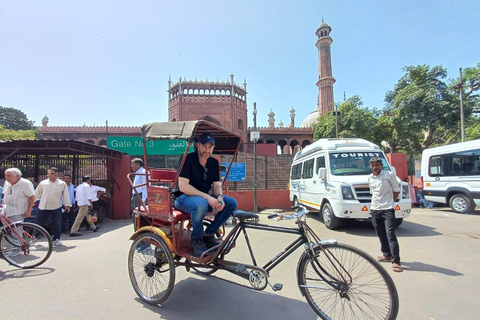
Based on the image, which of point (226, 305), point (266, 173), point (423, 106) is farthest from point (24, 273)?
point (423, 106)

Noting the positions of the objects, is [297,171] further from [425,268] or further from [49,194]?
[49,194]

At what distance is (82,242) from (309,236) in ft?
19.3

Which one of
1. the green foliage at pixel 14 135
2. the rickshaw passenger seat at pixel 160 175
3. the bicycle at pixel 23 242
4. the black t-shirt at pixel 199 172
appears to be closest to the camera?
the black t-shirt at pixel 199 172

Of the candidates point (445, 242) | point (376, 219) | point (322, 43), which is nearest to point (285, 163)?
point (445, 242)

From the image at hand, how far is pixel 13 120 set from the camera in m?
46.2

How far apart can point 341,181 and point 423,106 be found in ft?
54.6

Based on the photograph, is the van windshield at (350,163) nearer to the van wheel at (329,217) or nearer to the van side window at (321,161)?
the van side window at (321,161)

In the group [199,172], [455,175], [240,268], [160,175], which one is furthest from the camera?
[455,175]

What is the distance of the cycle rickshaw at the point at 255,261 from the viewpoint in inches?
95.9

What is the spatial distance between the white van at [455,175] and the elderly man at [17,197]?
12954mm

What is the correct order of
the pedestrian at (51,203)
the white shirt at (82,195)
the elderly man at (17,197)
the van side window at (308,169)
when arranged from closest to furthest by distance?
the elderly man at (17,197) < the pedestrian at (51,203) < the white shirt at (82,195) < the van side window at (308,169)

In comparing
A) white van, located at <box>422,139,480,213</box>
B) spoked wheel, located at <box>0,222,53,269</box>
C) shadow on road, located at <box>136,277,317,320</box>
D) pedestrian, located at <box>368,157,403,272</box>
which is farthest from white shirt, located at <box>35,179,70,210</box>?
white van, located at <box>422,139,480,213</box>

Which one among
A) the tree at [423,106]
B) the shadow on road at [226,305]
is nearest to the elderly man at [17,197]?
the shadow on road at [226,305]

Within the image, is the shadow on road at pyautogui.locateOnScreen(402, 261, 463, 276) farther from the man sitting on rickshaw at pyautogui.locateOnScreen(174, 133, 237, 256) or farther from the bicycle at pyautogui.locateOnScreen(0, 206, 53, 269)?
the bicycle at pyautogui.locateOnScreen(0, 206, 53, 269)
